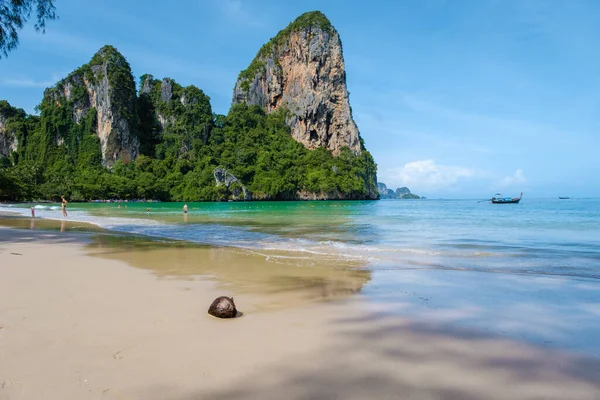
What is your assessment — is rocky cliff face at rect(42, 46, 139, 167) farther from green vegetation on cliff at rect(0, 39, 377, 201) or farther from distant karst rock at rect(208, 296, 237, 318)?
distant karst rock at rect(208, 296, 237, 318)

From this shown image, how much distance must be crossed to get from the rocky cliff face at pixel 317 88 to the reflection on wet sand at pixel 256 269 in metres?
97.0

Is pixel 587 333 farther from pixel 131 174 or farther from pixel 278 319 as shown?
pixel 131 174

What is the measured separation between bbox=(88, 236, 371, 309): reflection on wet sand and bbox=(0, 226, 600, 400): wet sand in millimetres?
82

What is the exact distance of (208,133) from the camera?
Result: 110562 mm

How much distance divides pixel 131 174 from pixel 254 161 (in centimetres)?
3035

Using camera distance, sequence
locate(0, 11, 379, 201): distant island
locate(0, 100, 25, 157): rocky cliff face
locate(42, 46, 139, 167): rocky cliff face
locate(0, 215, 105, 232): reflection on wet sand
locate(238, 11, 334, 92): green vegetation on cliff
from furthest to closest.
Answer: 1. locate(238, 11, 334, 92): green vegetation on cliff
2. locate(0, 100, 25, 157): rocky cliff face
3. locate(42, 46, 139, 167): rocky cliff face
4. locate(0, 11, 379, 201): distant island
5. locate(0, 215, 105, 232): reflection on wet sand

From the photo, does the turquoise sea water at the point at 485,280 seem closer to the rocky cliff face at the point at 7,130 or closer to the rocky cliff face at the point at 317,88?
the rocky cliff face at the point at 317,88

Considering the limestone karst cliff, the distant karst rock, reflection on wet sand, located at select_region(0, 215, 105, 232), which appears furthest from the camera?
the limestone karst cliff

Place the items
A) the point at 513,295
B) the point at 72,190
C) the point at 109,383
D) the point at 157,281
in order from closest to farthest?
the point at 109,383 → the point at 513,295 → the point at 157,281 → the point at 72,190

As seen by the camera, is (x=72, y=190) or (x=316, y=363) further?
(x=72, y=190)

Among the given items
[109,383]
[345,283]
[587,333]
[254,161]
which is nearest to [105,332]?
[109,383]

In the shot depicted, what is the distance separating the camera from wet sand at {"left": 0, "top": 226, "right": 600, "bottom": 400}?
9.46 feet

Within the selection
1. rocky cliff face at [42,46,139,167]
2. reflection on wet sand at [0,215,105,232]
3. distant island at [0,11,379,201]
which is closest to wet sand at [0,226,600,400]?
reflection on wet sand at [0,215,105,232]

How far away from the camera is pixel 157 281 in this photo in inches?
261
